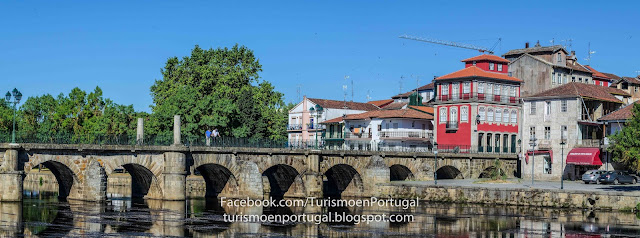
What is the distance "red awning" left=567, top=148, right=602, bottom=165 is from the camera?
75500 millimetres

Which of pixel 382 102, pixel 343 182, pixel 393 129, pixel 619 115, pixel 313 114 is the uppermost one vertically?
pixel 382 102

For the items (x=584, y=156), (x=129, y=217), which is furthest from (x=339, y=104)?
(x=129, y=217)

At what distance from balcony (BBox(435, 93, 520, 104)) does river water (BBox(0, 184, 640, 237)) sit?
28970 millimetres

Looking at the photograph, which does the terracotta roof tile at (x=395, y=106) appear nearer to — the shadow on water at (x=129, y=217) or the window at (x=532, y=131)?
the window at (x=532, y=131)

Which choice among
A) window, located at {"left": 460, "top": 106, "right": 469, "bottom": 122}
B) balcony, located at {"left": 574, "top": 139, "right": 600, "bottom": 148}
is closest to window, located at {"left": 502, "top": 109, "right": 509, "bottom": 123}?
window, located at {"left": 460, "top": 106, "right": 469, "bottom": 122}

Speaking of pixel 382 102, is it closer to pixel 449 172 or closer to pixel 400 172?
pixel 449 172

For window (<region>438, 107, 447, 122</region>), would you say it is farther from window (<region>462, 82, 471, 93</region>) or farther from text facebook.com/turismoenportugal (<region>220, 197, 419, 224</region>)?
text facebook.com/turismoenportugal (<region>220, 197, 419, 224</region>)

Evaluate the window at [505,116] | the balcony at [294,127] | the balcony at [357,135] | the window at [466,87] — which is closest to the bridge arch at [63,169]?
the balcony at [357,135]

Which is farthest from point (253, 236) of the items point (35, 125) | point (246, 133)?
point (35, 125)

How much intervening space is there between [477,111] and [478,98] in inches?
53.5

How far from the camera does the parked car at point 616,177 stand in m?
69.1

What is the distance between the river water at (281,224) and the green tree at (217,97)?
25.2 m

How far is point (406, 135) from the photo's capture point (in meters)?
92.4

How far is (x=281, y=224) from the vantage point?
46.8 meters
